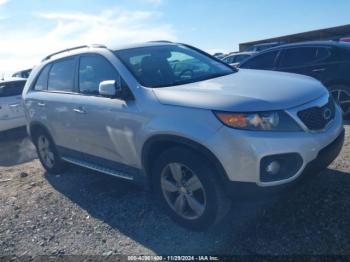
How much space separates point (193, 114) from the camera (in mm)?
3289

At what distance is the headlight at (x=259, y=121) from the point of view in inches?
122

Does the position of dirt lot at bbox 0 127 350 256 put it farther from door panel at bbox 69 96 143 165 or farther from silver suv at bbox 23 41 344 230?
door panel at bbox 69 96 143 165

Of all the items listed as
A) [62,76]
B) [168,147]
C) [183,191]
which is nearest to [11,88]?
[62,76]

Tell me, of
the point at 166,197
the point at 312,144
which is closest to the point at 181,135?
the point at 166,197

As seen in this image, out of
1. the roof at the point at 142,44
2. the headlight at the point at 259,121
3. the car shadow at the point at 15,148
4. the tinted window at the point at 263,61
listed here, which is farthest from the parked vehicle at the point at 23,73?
the headlight at the point at 259,121

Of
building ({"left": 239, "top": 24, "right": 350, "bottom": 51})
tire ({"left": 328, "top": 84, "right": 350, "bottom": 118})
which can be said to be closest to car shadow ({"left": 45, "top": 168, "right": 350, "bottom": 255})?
tire ({"left": 328, "top": 84, "right": 350, "bottom": 118})

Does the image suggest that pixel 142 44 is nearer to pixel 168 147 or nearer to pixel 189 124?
pixel 168 147

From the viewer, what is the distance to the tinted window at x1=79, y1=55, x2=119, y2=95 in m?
4.30

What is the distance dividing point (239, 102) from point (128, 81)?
132 cm

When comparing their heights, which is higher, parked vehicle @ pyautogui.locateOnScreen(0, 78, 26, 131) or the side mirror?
the side mirror

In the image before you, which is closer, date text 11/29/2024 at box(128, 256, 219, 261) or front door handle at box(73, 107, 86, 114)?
date text 11/29/2024 at box(128, 256, 219, 261)

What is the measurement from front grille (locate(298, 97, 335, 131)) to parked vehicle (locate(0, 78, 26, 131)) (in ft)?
24.0

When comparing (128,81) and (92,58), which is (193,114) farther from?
(92,58)

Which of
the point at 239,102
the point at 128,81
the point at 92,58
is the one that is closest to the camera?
the point at 239,102
